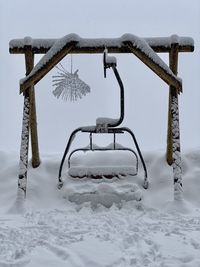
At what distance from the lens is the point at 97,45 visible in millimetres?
4469

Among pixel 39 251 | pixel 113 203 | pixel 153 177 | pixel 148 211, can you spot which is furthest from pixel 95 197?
pixel 39 251

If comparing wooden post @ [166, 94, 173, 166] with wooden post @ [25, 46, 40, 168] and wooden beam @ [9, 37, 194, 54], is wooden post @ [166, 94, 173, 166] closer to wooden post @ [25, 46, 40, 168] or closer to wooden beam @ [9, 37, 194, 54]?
wooden beam @ [9, 37, 194, 54]

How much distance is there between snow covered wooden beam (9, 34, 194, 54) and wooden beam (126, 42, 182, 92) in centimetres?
15

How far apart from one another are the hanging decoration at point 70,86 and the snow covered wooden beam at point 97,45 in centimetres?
29

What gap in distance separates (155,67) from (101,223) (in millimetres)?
1988

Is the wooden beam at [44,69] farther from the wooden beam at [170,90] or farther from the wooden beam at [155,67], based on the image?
the wooden beam at [170,90]

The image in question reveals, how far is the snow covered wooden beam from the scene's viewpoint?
14.6ft

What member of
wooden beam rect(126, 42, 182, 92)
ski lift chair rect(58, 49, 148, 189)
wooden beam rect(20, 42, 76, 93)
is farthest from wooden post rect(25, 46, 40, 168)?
wooden beam rect(126, 42, 182, 92)

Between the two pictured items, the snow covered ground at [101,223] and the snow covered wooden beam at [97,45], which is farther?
the snow covered wooden beam at [97,45]

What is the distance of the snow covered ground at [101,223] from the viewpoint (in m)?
2.13

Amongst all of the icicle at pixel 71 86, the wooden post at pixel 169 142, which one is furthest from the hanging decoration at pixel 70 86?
the wooden post at pixel 169 142

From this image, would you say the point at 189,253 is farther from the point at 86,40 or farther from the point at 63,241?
the point at 86,40

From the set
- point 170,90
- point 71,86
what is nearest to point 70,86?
point 71,86

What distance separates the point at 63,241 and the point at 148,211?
1.35m
